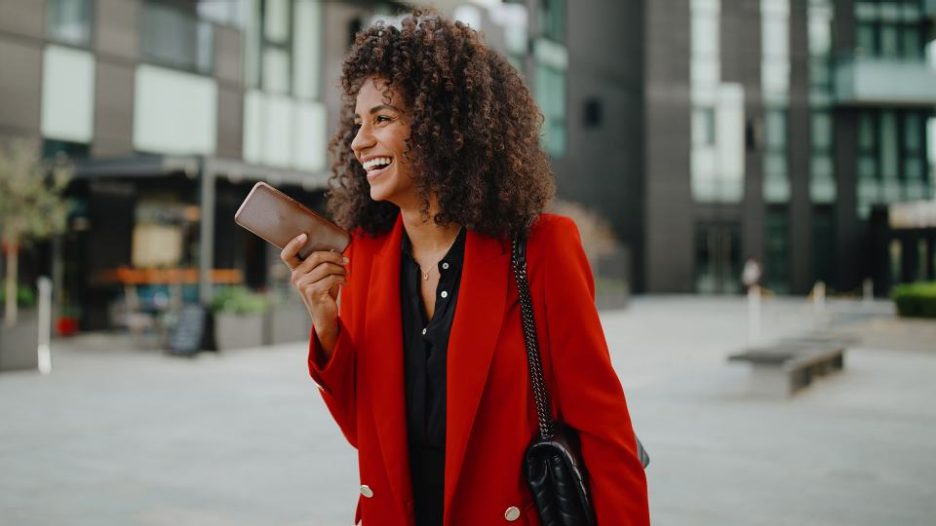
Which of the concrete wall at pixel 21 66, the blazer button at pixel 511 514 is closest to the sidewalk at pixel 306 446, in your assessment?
the blazer button at pixel 511 514

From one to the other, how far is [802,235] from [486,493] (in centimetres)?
4105

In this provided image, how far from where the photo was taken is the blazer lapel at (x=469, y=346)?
1862 millimetres

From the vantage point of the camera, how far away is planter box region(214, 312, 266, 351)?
1398 cm

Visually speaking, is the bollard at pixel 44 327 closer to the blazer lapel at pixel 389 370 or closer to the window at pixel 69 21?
the window at pixel 69 21

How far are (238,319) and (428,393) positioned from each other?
13003 mm

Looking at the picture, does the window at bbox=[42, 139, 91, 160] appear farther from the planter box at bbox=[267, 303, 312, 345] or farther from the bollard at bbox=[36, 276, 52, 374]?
the planter box at bbox=[267, 303, 312, 345]

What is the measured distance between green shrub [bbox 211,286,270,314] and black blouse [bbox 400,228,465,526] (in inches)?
505

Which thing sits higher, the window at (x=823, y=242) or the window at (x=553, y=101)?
the window at (x=553, y=101)

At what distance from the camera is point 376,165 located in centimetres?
207

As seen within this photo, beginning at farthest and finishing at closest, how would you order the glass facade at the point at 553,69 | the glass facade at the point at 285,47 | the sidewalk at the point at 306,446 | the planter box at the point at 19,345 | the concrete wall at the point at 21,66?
1. the glass facade at the point at 553,69
2. the glass facade at the point at 285,47
3. the concrete wall at the point at 21,66
4. the planter box at the point at 19,345
5. the sidewalk at the point at 306,446

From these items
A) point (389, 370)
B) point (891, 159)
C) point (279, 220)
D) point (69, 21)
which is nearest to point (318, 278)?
point (279, 220)

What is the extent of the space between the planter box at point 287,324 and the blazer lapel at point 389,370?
1324cm

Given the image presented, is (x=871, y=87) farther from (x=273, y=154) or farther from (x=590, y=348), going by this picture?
(x=590, y=348)

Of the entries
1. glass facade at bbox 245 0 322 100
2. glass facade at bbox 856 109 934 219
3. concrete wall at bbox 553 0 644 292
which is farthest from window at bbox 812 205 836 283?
glass facade at bbox 245 0 322 100
